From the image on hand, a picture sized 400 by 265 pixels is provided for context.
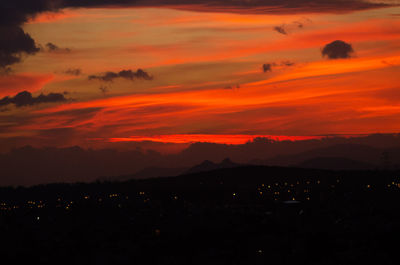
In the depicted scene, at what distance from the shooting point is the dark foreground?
7044 centimetres

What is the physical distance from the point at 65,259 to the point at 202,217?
2569cm

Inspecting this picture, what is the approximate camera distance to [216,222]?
88688 millimetres

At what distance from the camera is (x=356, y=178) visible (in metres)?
138

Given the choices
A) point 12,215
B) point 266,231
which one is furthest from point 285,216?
point 12,215

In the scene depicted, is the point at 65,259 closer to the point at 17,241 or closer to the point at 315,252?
the point at 17,241

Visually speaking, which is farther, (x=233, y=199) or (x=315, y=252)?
(x=233, y=199)

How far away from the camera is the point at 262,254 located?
67.8 m

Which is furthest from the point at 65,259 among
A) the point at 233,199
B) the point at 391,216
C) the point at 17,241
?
the point at 233,199

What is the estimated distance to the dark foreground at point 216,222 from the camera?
7044 centimetres

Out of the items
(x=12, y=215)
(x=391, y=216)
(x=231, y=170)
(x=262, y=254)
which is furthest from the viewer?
(x=231, y=170)

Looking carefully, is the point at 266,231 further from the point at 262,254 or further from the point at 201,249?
the point at 262,254

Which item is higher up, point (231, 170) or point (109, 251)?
point (231, 170)

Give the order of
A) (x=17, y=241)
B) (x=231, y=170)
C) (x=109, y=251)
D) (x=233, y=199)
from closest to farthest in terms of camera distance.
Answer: (x=109, y=251)
(x=17, y=241)
(x=233, y=199)
(x=231, y=170)

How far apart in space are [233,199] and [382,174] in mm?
36031
